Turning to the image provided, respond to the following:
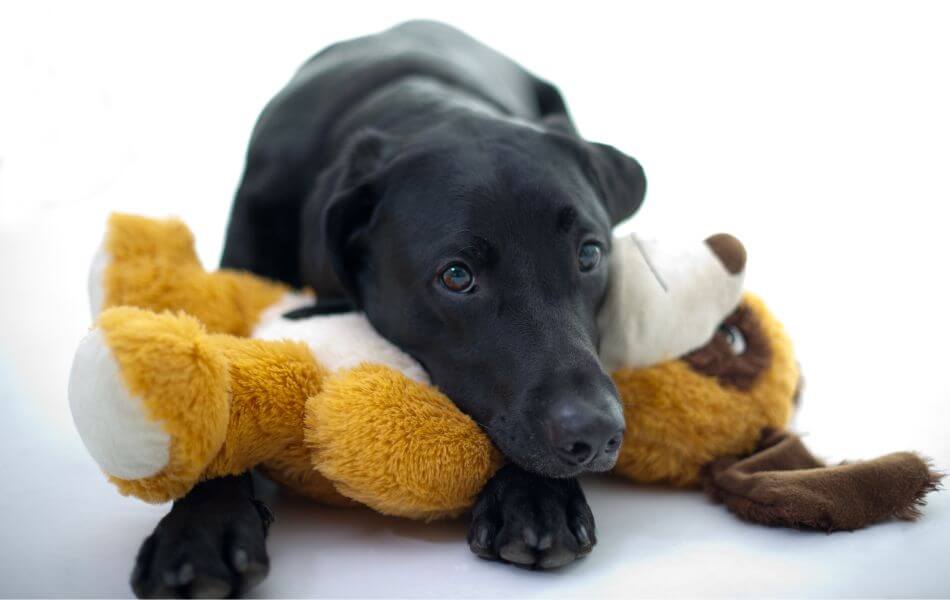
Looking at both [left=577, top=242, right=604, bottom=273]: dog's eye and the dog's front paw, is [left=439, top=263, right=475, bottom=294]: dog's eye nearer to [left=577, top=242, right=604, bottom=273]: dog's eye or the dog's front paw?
[left=577, top=242, right=604, bottom=273]: dog's eye

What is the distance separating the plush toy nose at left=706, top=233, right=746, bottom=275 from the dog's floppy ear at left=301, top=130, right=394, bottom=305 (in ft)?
2.62

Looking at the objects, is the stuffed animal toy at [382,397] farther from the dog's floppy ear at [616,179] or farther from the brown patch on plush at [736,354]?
the dog's floppy ear at [616,179]

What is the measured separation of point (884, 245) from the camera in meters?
3.83

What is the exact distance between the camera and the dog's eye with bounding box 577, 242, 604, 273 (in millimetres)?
2037

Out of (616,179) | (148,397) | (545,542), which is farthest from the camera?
(616,179)

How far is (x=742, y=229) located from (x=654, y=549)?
2642 mm

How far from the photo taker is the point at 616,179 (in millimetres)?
2383

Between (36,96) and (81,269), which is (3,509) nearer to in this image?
(81,269)

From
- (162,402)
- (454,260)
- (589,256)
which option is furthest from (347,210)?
(162,402)

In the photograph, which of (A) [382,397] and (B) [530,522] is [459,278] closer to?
(A) [382,397]

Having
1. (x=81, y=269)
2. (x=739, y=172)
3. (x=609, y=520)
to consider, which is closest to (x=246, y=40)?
(x=81, y=269)

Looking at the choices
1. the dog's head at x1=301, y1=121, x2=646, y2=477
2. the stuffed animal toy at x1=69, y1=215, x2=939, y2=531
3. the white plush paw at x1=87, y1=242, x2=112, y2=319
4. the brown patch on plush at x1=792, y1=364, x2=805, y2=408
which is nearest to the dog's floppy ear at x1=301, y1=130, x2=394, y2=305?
the dog's head at x1=301, y1=121, x2=646, y2=477

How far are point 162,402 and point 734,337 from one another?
52.3 inches

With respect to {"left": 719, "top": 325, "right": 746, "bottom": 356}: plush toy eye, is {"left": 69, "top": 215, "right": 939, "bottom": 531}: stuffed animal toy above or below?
below
